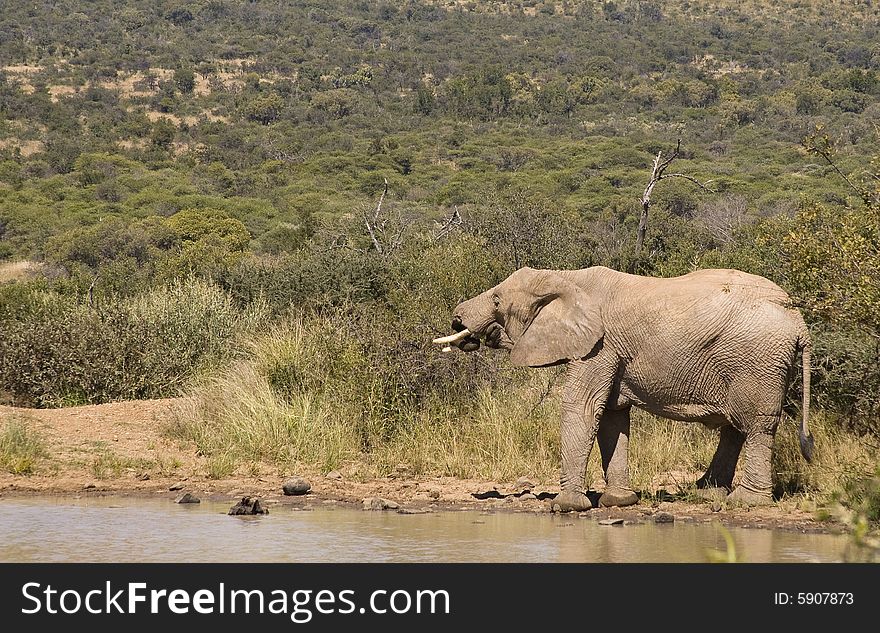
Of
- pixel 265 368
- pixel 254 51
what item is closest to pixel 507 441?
pixel 265 368

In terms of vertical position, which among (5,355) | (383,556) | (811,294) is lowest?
(5,355)

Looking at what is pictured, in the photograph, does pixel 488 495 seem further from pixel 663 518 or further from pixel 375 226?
pixel 375 226

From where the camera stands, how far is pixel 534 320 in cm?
1038

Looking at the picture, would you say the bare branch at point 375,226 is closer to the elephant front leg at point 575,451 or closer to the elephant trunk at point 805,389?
the elephant front leg at point 575,451

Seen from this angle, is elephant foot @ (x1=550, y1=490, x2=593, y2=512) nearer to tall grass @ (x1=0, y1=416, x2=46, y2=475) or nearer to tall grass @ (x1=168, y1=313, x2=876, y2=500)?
tall grass @ (x1=168, y1=313, x2=876, y2=500)

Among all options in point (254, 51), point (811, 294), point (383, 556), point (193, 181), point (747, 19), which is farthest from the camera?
point (747, 19)

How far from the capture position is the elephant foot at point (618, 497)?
1025 cm

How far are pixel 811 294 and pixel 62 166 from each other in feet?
175

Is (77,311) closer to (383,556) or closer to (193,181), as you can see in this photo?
(383,556)

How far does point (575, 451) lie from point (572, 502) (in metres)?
0.43

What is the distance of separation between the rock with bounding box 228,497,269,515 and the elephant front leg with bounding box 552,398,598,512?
2323 millimetres

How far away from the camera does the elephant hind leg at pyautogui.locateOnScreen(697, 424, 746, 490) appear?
10398 millimetres

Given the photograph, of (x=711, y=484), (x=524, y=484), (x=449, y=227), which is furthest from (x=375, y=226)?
(x=711, y=484)

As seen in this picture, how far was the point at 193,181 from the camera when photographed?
182 feet
